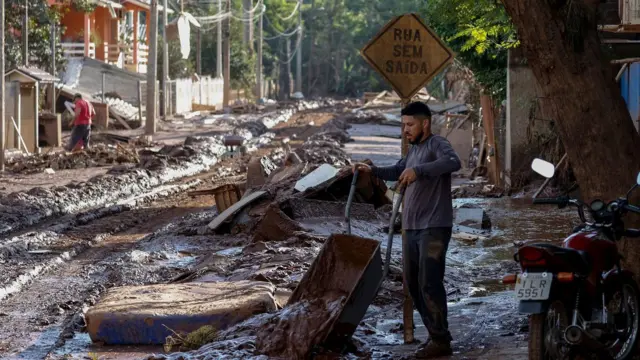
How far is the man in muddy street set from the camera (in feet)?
27.4

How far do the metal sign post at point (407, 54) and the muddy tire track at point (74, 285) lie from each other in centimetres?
351

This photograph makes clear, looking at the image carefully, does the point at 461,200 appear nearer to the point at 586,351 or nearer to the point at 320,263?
the point at 320,263

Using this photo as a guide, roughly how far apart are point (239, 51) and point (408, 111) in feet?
A: 230

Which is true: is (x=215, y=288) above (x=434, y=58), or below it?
below

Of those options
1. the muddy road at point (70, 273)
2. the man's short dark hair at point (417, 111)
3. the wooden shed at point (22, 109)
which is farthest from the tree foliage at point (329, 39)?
the man's short dark hair at point (417, 111)

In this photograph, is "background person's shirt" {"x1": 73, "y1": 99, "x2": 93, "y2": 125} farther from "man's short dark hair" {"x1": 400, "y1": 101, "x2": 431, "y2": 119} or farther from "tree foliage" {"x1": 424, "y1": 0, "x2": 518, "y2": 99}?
"man's short dark hair" {"x1": 400, "y1": 101, "x2": 431, "y2": 119}

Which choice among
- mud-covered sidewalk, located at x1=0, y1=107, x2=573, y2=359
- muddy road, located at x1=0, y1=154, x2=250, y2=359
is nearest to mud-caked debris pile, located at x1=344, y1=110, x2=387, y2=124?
mud-covered sidewalk, located at x1=0, y1=107, x2=573, y2=359

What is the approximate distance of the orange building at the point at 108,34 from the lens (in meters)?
55.8

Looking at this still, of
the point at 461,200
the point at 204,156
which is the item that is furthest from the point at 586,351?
the point at 204,156

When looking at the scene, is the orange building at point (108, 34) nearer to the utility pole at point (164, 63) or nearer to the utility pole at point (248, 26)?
the utility pole at point (164, 63)

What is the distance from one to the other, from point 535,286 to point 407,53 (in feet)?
12.0

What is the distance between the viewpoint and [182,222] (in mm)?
17781

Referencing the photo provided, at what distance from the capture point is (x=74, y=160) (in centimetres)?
2784

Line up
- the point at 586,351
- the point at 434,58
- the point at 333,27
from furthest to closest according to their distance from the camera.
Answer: the point at 333,27 → the point at 434,58 → the point at 586,351
